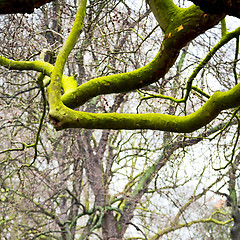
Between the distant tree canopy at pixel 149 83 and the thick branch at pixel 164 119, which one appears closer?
the distant tree canopy at pixel 149 83

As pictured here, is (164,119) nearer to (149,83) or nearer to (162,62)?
(149,83)

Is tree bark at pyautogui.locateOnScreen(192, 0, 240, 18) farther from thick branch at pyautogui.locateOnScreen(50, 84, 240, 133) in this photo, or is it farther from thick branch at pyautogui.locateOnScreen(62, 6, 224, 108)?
thick branch at pyautogui.locateOnScreen(50, 84, 240, 133)

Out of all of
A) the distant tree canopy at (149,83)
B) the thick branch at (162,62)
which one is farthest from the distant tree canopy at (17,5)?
the thick branch at (162,62)

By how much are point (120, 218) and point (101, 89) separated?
6077 millimetres

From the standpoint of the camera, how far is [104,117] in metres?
2.01

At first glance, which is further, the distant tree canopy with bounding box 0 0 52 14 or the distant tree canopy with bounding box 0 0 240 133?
the distant tree canopy with bounding box 0 0 240 133

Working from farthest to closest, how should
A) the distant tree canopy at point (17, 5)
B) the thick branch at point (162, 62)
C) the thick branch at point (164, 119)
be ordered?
the thick branch at point (164, 119), the thick branch at point (162, 62), the distant tree canopy at point (17, 5)

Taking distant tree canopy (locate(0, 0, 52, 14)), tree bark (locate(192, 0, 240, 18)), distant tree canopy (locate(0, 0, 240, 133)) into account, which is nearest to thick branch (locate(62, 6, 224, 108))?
distant tree canopy (locate(0, 0, 240, 133))

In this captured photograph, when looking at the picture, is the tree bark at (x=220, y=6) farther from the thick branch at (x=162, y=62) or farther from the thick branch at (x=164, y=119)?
the thick branch at (x=164, y=119)

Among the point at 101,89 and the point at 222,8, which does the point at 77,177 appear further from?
the point at 222,8

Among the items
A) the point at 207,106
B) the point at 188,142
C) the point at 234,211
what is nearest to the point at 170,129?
the point at 207,106

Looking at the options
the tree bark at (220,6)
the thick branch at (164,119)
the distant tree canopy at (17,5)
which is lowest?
the thick branch at (164,119)

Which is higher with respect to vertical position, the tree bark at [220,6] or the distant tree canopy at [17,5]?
the distant tree canopy at [17,5]

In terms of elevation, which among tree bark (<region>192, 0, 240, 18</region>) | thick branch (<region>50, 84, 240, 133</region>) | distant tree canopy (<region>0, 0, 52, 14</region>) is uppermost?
distant tree canopy (<region>0, 0, 52, 14</region>)
